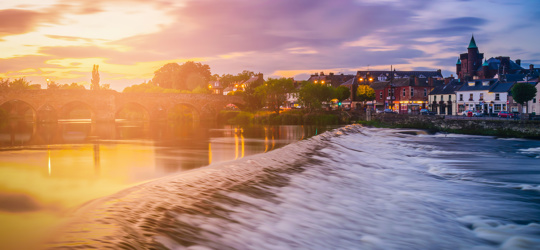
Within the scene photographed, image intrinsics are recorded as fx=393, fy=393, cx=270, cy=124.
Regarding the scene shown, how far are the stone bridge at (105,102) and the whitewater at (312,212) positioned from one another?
4999 centimetres

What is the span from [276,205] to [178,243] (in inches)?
124

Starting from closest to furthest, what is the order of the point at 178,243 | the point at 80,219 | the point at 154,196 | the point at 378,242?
the point at 178,243
the point at 378,242
the point at 80,219
the point at 154,196

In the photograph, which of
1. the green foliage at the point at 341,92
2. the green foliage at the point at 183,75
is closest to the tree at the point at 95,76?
the green foliage at the point at 183,75

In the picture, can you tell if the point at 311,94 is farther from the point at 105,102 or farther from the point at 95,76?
the point at 95,76

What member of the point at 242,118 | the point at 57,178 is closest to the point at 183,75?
the point at 242,118

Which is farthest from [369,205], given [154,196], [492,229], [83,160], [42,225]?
[83,160]

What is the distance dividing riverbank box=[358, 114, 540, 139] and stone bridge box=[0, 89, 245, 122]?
2757cm

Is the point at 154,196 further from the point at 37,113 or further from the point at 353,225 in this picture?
the point at 37,113

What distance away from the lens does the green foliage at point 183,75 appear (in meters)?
110

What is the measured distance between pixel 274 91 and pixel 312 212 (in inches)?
2384

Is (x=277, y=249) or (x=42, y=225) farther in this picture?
(x=42, y=225)

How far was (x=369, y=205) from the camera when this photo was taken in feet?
30.8

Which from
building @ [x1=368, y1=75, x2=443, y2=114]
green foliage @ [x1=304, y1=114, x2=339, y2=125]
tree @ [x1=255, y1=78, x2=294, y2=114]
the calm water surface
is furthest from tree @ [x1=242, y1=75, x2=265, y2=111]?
the calm water surface

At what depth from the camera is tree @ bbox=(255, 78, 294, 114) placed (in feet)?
223
